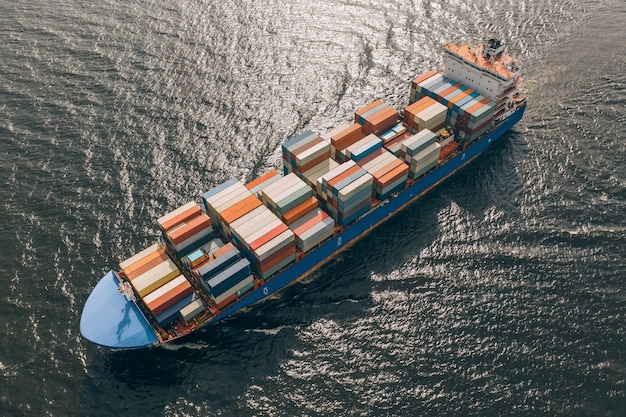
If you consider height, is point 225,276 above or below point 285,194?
below

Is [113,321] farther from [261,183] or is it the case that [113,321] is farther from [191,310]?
[261,183]

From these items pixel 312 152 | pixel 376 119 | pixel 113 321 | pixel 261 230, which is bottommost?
pixel 113 321

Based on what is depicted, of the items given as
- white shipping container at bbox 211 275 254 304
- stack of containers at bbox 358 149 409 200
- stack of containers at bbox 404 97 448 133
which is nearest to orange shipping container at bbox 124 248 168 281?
white shipping container at bbox 211 275 254 304

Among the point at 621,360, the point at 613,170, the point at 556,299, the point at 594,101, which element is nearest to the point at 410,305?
the point at 556,299

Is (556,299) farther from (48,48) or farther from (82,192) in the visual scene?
(48,48)

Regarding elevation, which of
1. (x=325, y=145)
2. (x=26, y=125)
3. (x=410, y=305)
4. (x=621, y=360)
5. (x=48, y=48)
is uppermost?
(x=48, y=48)

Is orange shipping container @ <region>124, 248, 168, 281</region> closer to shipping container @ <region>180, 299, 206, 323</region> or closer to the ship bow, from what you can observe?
the ship bow

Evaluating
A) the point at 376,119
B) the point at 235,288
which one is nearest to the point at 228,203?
the point at 235,288
